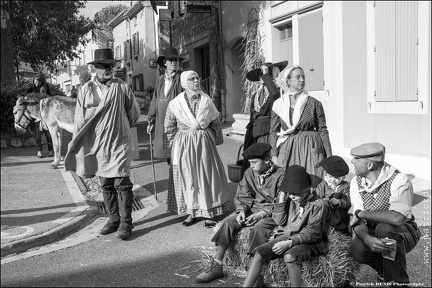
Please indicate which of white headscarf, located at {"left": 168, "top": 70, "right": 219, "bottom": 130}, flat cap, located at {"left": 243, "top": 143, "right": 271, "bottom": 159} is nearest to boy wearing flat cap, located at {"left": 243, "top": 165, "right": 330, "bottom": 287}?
flat cap, located at {"left": 243, "top": 143, "right": 271, "bottom": 159}

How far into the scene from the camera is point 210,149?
604 cm

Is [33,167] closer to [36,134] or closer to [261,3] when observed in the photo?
[36,134]

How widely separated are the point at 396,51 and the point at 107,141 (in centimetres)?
518

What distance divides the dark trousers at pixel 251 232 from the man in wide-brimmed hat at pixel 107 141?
1.63 m

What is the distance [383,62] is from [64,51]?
18131 mm

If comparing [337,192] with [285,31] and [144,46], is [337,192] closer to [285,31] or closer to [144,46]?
[285,31]

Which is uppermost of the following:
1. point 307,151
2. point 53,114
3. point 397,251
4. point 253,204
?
point 53,114

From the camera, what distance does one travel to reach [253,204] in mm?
4547

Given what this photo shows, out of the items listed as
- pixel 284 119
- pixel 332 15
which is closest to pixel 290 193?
pixel 284 119

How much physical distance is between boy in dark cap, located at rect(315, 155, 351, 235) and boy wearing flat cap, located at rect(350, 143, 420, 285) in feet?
0.99

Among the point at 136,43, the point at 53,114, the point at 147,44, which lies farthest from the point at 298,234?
the point at 136,43

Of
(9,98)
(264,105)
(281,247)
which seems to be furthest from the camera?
(9,98)

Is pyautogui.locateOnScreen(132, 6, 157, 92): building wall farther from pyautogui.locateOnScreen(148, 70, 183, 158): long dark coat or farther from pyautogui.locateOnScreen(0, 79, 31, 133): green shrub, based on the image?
pyautogui.locateOnScreen(148, 70, 183, 158): long dark coat

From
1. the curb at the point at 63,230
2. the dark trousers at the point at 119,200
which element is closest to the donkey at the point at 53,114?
the curb at the point at 63,230
